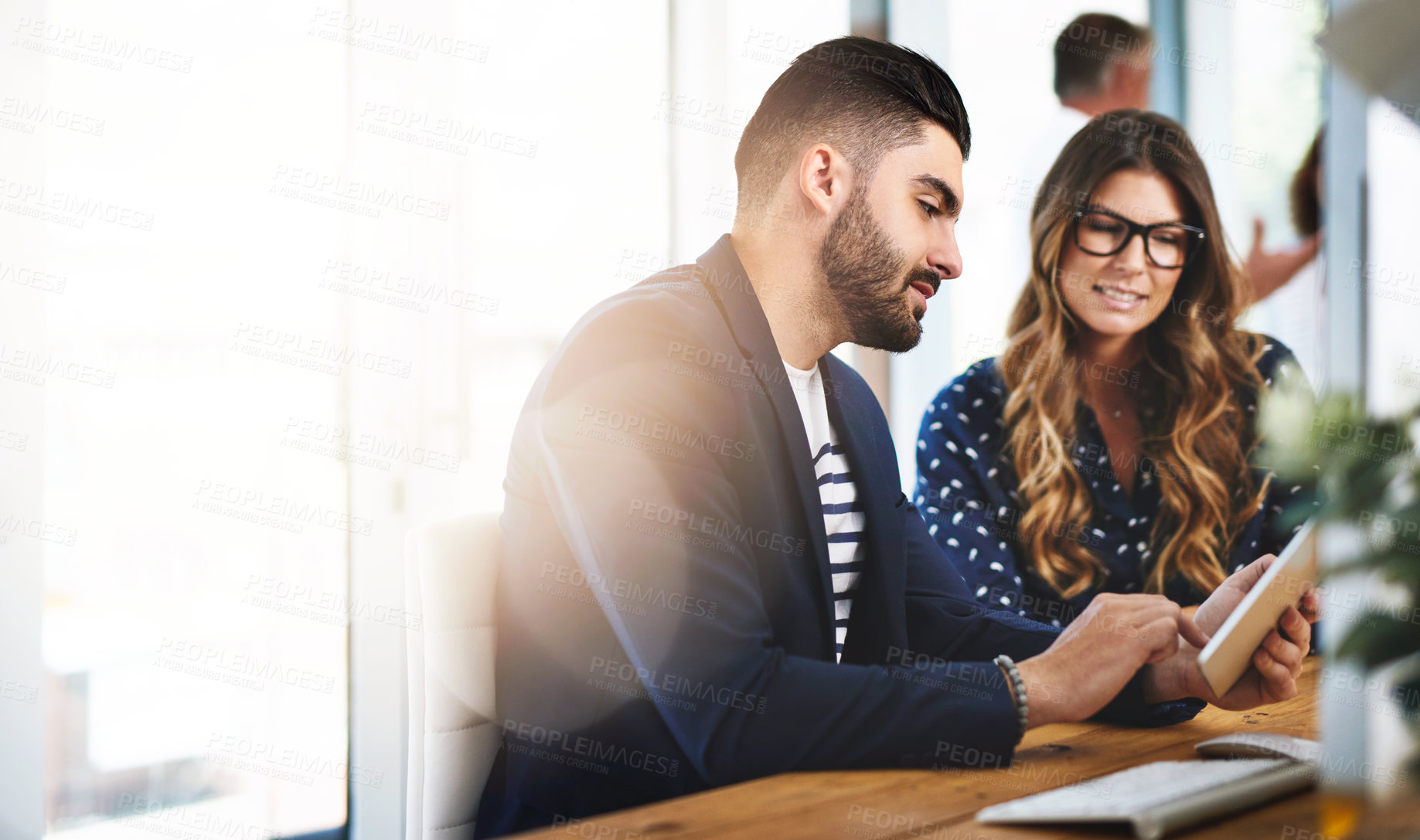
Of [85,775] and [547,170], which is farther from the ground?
[547,170]

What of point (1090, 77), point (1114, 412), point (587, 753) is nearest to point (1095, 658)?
point (587, 753)

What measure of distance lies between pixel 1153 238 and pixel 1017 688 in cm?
131

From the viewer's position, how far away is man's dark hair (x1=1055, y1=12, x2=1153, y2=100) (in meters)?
2.49

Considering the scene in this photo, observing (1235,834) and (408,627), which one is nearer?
(1235,834)

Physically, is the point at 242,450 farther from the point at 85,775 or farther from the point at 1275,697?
the point at 1275,697

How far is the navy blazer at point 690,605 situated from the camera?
3.25 feet

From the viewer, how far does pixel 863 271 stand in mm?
1529

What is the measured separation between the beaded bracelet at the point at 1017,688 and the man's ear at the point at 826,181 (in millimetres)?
765

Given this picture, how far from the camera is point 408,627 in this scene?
126 centimetres

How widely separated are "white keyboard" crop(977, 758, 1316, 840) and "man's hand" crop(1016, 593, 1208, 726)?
142mm

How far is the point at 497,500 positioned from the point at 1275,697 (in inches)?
64.7

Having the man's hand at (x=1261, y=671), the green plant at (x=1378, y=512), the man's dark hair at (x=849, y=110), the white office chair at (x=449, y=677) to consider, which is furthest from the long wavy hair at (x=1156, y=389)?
the green plant at (x=1378, y=512)

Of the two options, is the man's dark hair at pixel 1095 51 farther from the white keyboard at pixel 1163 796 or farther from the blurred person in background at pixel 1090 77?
the white keyboard at pixel 1163 796

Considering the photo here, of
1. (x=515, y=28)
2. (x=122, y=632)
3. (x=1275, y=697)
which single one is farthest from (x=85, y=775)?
(x=1275, y=697)
